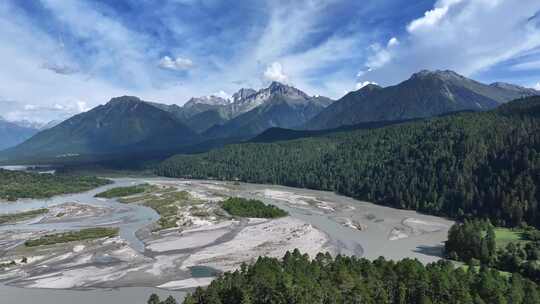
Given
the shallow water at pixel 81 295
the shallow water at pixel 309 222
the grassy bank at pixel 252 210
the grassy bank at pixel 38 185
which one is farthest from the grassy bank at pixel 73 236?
the grassy bank at pixel 38 185

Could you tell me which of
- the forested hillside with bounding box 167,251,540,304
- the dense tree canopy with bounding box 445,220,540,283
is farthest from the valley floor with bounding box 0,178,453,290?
the forested hillside with bounding box 167,251,540,304

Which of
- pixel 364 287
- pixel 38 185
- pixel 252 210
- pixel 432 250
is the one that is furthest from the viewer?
pixel 38 185

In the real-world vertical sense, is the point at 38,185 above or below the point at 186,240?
above

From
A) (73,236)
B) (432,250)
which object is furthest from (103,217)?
(432,250)

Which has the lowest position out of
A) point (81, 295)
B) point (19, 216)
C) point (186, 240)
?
point (81, 295)

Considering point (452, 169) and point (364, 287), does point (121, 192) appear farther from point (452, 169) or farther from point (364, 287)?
point (364, 287)

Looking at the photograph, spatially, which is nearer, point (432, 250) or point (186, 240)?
point (432, 250)

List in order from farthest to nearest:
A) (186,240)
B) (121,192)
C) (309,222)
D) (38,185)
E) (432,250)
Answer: (38,185) < (121,192) < (309,222) < (186,240) < (432,250)
